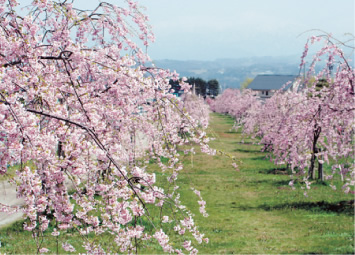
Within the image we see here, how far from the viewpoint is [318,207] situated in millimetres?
13609

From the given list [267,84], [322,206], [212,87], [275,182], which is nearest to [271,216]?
[322,206]

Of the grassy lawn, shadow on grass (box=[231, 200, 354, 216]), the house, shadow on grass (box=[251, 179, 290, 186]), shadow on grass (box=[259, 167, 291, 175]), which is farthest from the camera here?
the house

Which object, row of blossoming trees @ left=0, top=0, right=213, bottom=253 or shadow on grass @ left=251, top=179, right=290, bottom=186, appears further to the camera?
shadow on grass @ left=251, top=179, right=290, bottom=186

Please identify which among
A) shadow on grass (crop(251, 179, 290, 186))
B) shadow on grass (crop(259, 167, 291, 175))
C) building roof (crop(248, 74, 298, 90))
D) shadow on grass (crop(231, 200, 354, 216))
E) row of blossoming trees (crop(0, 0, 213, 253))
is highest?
building roof (crop(248, 74, 298, 90))

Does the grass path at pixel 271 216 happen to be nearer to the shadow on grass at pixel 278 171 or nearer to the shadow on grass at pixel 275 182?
the shadow on grass at pixel 275 182

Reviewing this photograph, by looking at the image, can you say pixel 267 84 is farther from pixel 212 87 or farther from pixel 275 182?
pixel 275 182

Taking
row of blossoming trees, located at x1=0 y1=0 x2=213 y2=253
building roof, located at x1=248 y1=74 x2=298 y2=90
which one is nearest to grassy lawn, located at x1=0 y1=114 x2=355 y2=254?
row of blossoming trees, located at x1=0 y1=0 x2=213 y2=253

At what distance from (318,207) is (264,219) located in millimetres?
2241

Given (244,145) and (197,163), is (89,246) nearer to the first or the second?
(197,163)

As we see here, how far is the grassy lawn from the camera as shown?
9836 millimetres

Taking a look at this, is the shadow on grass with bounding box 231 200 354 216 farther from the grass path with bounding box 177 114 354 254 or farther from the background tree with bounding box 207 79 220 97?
the background tree with bounding box 207 79 220 97

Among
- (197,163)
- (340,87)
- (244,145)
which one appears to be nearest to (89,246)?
(340,87)

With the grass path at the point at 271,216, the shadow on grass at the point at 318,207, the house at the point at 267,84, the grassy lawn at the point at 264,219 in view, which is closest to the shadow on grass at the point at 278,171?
the grass path at the point at 271,216

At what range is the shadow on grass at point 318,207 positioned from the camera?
13.2m
